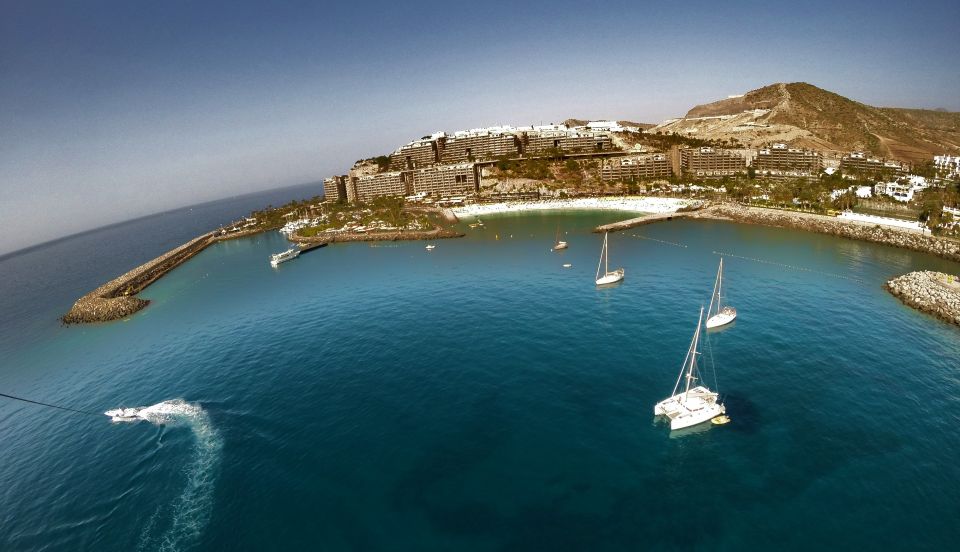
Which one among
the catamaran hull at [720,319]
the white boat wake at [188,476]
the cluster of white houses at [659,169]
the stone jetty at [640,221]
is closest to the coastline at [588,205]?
the stone jetty at [640,221]

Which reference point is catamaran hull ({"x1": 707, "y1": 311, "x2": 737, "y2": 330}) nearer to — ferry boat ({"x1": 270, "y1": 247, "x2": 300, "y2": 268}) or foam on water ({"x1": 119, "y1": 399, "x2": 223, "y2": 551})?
foam on water ({"x1": 119, "y1": 399, "x2": 223, "y2": 551})

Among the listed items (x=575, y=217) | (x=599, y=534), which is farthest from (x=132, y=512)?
(x=575, y=217)

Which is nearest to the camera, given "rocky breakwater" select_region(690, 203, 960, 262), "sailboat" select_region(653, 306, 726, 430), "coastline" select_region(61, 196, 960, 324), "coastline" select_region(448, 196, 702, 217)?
"sailboat" select_region(653, 306, 726, 430)

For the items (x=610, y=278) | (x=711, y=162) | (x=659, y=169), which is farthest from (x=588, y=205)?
(x=610, y=278)

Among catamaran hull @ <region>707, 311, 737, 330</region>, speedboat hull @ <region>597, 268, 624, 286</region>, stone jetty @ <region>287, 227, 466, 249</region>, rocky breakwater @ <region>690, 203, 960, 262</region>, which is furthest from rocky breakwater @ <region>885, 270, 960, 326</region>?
stone jetty @ <region>287, 227, 466, 249</region>

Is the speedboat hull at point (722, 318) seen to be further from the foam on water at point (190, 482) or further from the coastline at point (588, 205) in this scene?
the coastline at point (588, 205)

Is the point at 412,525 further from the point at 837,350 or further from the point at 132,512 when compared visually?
the point at 837,350
